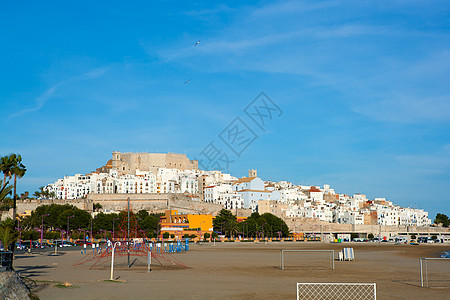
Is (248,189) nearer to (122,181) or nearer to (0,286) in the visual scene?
(122,181)

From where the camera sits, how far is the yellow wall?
350 ft

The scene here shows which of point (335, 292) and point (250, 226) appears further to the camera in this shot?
point (250, 226)

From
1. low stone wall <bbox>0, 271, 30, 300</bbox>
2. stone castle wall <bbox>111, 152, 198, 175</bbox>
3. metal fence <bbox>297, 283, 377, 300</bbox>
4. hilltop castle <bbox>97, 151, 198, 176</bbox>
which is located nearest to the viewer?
low stone wall <bbox>0, 271, 30, 300</bbox>

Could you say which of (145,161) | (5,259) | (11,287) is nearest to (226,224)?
(145,161)

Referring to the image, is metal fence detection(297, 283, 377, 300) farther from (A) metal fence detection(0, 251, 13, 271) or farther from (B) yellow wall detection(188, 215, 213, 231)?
(B) yellow wall detection(188, 215, 213, 231)

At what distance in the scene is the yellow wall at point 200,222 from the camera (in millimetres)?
106688

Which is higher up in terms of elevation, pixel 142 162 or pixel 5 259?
pixel 142 162

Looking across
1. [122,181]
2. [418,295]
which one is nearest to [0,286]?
[418,295]

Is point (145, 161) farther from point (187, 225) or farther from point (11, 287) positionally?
point (11, 287)

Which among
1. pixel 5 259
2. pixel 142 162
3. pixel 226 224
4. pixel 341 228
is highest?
pixel 142 162

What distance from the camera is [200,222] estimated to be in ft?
352

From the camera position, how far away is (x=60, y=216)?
100438 millimetres

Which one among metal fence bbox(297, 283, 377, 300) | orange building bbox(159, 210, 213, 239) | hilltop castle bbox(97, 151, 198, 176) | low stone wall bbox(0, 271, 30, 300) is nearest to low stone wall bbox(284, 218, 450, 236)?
orange building bbox(159, 210, 213, 239)

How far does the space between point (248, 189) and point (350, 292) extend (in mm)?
141545
